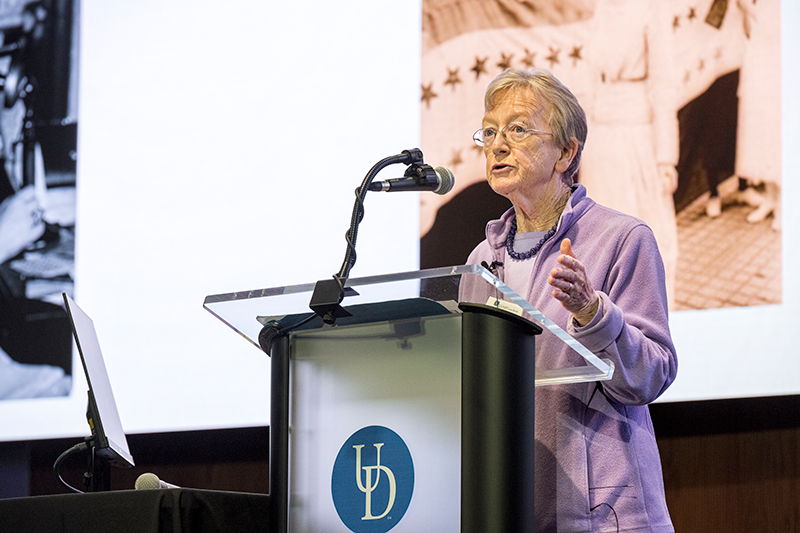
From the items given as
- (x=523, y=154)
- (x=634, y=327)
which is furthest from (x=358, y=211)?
(x=523, y=154)

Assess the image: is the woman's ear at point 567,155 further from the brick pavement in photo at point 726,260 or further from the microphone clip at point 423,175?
the brick pavement in photo at point 726,260

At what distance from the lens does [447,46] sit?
285 centimetres

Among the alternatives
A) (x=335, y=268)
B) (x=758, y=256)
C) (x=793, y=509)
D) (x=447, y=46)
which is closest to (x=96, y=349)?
(x=335, y=268)

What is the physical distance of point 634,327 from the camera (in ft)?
4.80

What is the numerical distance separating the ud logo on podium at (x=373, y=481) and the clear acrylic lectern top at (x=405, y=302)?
17 cm

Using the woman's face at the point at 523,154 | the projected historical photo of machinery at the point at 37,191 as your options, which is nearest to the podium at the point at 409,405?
the woman's face at the point at 523,154

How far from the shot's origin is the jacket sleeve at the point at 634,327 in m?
1.33

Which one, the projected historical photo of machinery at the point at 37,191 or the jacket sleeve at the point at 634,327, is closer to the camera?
the jacket sleeve at the point at 634,327

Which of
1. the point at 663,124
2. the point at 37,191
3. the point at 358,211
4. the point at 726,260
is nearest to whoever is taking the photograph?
the point at 358,211

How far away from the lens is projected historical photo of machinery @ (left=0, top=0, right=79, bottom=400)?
3090mm

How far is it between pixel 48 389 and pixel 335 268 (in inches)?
44.5

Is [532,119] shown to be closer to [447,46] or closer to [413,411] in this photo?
[413,411]

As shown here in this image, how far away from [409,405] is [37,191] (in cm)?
247

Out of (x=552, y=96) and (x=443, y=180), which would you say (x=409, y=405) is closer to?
(x=443, y=180)
